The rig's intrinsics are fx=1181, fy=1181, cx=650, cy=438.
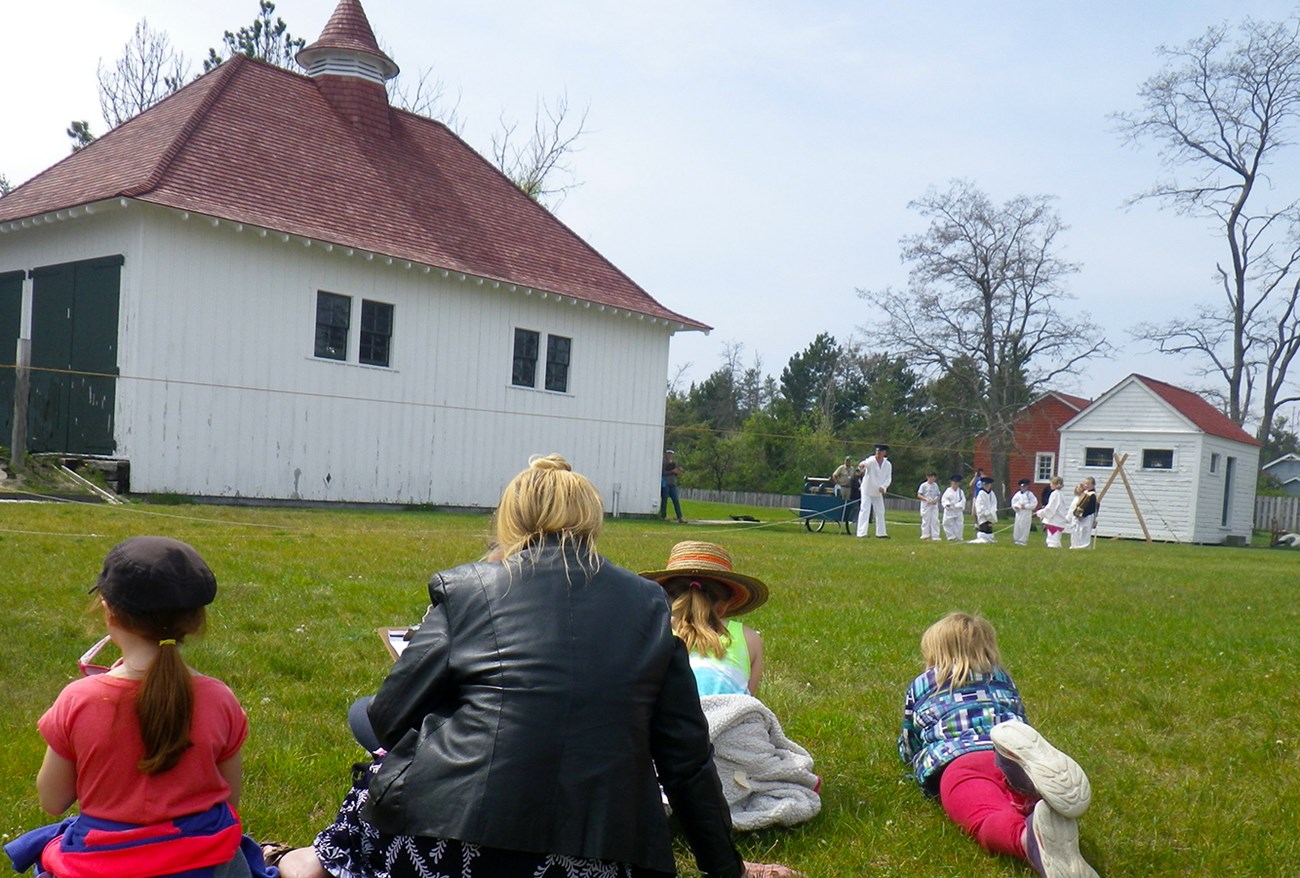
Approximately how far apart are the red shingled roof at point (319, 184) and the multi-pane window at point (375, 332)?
115cm

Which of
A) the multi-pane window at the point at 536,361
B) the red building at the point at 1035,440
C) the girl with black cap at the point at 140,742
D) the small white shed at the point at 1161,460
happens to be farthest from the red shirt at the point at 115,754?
the red building at the point at 1035,440

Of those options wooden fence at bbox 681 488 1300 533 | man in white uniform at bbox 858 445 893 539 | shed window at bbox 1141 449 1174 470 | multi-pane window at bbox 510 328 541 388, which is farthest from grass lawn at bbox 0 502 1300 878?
wooden fence at bbox 681 488 1300 533

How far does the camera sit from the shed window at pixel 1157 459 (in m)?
38.3

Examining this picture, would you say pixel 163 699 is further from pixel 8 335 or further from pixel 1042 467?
pixel 1042 467

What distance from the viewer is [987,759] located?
4594 mm

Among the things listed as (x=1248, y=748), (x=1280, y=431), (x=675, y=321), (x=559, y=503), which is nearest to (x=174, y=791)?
(x=559, y=503)

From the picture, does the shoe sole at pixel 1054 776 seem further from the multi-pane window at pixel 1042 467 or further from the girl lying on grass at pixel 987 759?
the multi-pane window at pixel 1042 467

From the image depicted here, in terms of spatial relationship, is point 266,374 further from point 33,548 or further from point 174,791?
point 174,791

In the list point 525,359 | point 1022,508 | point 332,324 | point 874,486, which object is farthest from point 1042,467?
point 332,324

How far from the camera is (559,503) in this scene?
3.14 metres

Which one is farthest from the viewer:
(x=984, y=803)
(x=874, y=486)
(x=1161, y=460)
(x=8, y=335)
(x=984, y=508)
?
(x=1161, y=460)

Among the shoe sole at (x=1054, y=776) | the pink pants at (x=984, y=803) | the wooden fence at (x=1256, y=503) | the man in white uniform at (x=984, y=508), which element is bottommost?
the wooden fence at (x=1256, y=503)

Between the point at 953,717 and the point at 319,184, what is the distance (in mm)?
20065

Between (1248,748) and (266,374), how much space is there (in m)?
17.5
